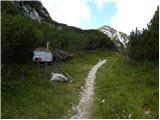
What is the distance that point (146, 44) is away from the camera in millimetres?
35500

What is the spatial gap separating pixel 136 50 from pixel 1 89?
18765mm

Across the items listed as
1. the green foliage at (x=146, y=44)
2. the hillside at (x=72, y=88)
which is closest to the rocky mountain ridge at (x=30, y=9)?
the green foliage at (x=146, y=44)

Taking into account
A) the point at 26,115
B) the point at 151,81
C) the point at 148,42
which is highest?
the point at 148,42

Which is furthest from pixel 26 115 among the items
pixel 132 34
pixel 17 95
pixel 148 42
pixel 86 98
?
pixel 132 34

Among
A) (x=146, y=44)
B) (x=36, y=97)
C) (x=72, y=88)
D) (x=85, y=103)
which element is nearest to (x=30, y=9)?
(x=146, y=44)

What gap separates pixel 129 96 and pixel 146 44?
525 inches

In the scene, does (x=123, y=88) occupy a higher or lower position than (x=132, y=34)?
lower

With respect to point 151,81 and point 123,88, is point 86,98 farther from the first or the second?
point 151,81

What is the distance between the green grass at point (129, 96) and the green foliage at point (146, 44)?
2.98 meters

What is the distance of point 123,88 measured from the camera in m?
26.0

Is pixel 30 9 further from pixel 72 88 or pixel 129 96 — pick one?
pixel 129 96

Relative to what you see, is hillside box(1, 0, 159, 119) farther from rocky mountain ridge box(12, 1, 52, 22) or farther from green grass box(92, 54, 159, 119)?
rocky mountain ridge box(12, 1, 52, 22)

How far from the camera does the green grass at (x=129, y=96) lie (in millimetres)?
19891

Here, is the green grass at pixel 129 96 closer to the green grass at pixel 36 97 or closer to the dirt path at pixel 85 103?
the dirt path at pixel 85 103
